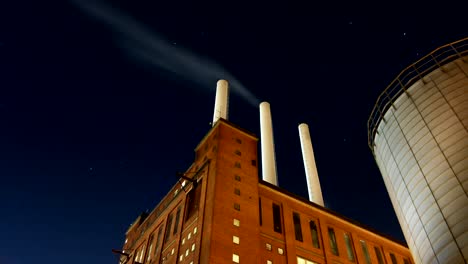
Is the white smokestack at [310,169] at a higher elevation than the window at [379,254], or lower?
higher

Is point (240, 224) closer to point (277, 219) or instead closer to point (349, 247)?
point (277, 219)

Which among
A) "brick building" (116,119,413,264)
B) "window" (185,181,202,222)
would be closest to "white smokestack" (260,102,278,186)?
"brick building" (116,119,413,264)

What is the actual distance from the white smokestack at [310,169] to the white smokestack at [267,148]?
27.9 ft

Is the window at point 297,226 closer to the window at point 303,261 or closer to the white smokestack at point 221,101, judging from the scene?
the window at point 303,261

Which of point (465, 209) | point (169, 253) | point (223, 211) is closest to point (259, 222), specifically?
point (223, 211)

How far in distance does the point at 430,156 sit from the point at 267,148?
154 ft

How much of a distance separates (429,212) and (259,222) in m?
17.0

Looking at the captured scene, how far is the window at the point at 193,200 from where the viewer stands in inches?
1716

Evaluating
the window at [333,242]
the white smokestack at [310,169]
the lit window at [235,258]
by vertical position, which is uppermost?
the white smokestack at [310,169]

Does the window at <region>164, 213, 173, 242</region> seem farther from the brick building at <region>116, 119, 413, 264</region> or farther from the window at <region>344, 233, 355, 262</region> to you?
the window at <region>344, 233, 355, 262</region>

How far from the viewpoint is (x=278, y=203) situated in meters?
47.3

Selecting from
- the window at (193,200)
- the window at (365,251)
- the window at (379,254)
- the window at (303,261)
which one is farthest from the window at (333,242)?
the window at (193,200)

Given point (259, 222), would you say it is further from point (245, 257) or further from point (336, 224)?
point (336, 224)

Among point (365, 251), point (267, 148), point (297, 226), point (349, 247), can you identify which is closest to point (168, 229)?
point (297, 226)
